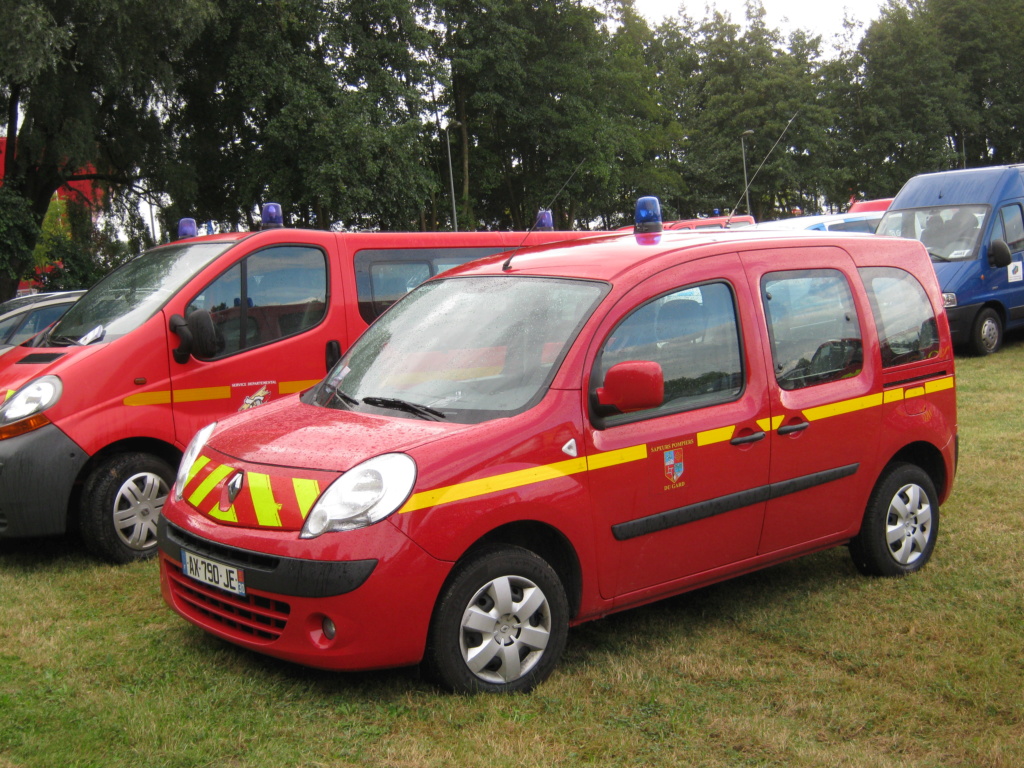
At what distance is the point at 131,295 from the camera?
6.57 meters

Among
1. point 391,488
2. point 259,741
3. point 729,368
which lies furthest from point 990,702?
point 259,741

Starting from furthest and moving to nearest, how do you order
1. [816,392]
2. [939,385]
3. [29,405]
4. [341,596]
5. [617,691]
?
[29,405] → [939,385] → [816,392] → [617,691] → [341,596]

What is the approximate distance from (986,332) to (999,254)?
3.44ft

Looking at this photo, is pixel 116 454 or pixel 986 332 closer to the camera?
pixel 116 454

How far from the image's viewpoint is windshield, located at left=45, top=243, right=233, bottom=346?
20.7 feet

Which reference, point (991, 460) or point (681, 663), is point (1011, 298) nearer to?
point (991, 460)

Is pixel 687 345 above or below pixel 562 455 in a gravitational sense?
above

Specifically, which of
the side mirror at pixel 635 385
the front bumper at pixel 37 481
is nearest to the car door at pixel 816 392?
the side mirror at pixel 635 385

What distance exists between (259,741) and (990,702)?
8.67ft

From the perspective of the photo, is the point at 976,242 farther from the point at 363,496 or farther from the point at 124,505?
the point at 363,496

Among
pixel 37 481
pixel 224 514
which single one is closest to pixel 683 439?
pixel 224 514

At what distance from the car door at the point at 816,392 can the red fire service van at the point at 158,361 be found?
3018 mm

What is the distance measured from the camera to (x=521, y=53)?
128ft

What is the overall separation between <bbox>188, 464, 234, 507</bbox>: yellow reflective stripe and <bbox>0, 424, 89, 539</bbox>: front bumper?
6.26 ft
